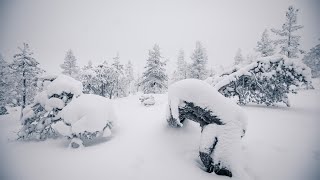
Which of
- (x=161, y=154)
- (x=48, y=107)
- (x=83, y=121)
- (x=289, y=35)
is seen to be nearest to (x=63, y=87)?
(x=48, y=107)

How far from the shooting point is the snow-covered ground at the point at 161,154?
224 inches

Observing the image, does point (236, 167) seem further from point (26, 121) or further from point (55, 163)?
point (26, 121)

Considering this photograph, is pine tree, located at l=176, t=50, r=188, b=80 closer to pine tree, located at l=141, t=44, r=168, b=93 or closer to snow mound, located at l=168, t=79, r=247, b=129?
pine tree, located at l=141, t=44, r=168, b=93

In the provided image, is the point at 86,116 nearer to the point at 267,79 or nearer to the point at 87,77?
the point at 267,79

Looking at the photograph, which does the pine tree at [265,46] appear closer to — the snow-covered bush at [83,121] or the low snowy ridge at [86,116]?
the low snowy ridge at [86,116]

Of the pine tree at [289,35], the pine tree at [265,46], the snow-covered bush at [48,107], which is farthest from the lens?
the pine tree at [265,46]

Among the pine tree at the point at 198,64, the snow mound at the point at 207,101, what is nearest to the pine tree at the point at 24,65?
the snow mound at the point at 207,101

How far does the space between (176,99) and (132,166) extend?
9.64ft

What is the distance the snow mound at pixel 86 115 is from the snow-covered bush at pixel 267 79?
273 inches

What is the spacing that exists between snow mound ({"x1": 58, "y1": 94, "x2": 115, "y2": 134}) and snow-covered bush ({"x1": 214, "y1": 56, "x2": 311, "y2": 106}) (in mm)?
6926

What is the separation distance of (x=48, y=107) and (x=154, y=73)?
23.5 m

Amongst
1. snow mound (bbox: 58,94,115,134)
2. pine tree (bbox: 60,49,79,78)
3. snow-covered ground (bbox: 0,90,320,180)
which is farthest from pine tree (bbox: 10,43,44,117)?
snow mound (bbox: 58,94,115,134)

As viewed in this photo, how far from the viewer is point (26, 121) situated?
8.86m

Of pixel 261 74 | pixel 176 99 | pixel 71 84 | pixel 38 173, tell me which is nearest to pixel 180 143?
pixel 176 99
